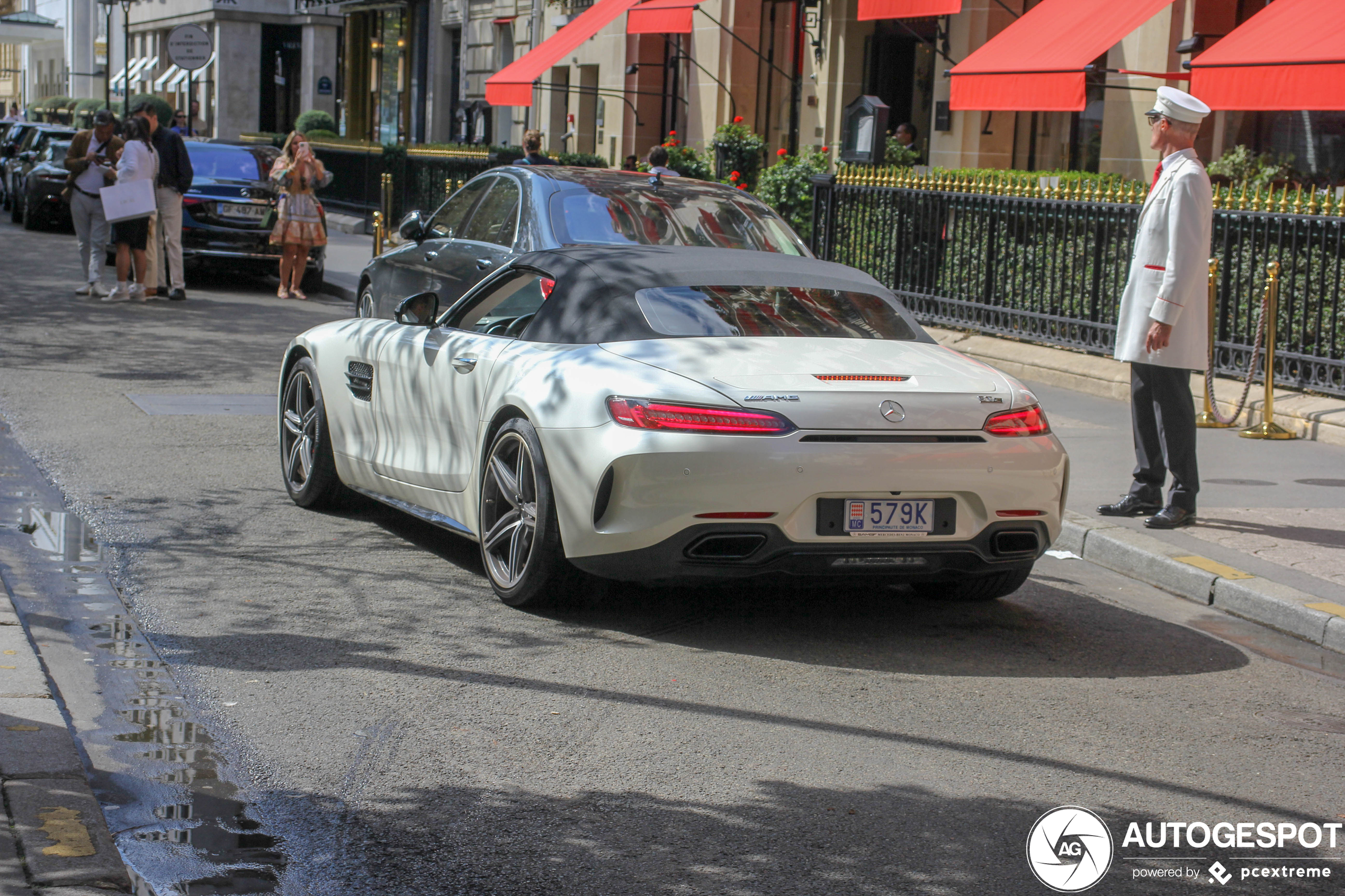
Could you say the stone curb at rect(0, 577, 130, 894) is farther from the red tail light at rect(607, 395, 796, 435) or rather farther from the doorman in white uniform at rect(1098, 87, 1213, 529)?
the doorman in white uniform at rect(1098, 87, 1213, 529)

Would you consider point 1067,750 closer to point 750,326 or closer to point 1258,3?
point 750,326

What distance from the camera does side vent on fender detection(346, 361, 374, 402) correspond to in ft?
24.2

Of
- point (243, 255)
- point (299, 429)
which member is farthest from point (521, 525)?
point (243, 255)

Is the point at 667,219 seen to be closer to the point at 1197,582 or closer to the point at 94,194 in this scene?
the point at 1197,582

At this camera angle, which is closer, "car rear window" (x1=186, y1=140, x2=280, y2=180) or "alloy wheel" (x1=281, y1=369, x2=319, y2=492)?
"alloy wheel" (x1=281, y1=369, x2=319, y2=492)

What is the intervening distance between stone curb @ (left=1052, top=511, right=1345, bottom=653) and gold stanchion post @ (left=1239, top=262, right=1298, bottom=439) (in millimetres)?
3291

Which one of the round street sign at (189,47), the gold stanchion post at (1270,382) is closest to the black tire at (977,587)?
the gold stanchion post at (1270,382)

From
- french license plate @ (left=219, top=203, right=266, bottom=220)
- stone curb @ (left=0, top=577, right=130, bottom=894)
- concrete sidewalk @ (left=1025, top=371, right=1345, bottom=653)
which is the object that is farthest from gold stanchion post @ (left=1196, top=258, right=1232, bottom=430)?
french license plate @ (left=219, top=203, right=266, bottom=220)

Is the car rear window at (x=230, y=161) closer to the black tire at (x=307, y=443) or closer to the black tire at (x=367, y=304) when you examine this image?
the black tire at (x=367, y=304)

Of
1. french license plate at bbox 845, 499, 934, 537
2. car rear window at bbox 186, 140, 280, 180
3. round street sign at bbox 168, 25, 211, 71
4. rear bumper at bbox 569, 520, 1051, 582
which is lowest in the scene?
rear bumper at bbox 569, 520, 1051, 582

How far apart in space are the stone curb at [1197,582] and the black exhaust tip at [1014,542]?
1211 millimetres

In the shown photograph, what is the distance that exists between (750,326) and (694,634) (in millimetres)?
1183

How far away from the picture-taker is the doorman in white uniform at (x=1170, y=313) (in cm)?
769

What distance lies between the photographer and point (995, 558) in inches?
233
